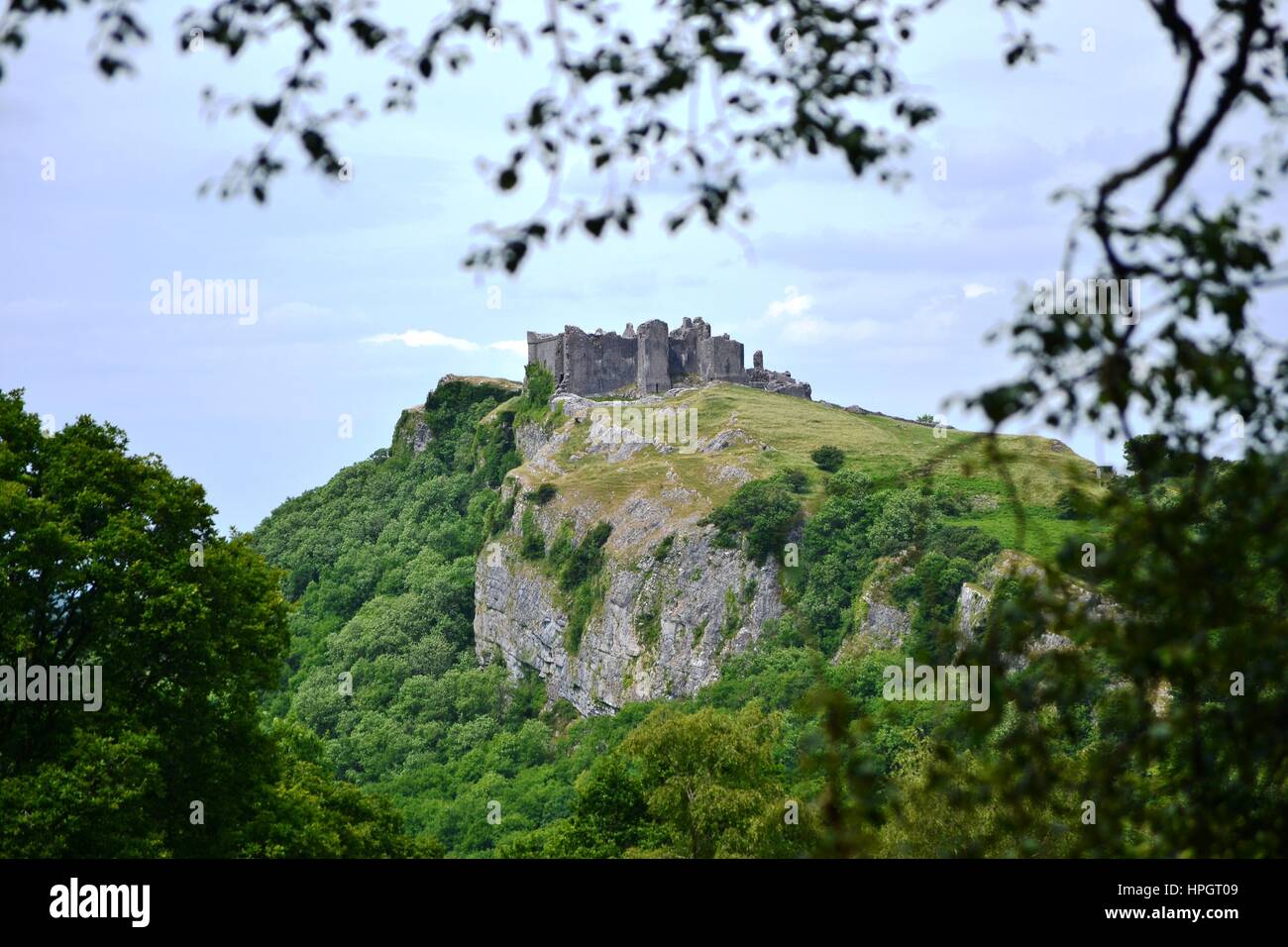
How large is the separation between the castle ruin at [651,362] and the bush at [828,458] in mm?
25677

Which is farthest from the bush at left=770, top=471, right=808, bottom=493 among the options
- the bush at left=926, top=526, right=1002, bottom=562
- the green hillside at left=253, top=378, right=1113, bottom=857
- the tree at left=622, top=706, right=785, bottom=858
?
the tree at left=622, top=706, right=785, bottom=858

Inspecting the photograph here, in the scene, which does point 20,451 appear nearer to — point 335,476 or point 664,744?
point 664,744

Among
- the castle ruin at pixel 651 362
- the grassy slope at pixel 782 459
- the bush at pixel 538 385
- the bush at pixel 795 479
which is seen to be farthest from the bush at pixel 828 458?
the bush at pixel 538 385

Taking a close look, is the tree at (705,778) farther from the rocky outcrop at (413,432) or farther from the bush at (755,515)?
the rocky outcrop at (413,432)

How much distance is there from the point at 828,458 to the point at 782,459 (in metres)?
2.73

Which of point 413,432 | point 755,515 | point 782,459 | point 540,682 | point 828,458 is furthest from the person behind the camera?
point 413,432

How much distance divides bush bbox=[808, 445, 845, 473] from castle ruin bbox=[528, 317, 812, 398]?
2568 cm

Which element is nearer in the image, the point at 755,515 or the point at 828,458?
the point at 755,515

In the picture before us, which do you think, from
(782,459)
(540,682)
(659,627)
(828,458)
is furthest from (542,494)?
(828,458)

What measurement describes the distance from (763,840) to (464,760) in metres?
53.2

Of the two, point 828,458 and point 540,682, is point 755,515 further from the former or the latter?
point 540,682

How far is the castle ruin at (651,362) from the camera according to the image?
381 ft

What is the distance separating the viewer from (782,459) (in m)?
89.8

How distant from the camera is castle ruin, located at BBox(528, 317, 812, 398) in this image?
381ft
